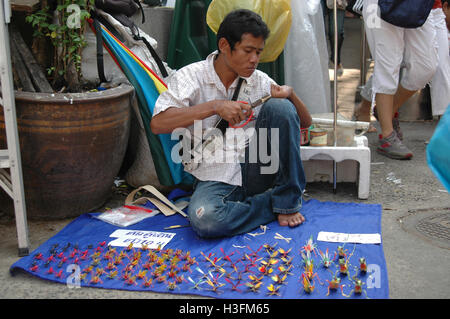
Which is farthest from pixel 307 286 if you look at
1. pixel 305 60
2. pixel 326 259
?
pixel 305 60

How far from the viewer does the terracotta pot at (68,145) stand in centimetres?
272

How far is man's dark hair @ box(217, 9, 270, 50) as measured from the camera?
8.35 feet

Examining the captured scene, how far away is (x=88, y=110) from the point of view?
9.21 ft

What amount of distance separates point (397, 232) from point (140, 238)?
1.29 m

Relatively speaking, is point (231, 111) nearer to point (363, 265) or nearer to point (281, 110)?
point (281, 110)

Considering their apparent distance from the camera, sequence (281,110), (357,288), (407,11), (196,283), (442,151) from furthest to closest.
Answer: (407,11)
(281,110)
(196,283)
(357,288)
(442,151)

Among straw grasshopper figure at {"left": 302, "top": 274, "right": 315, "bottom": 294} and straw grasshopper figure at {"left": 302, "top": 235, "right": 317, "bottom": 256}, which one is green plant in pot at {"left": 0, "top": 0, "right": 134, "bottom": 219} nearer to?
straw grasshopper figure at {"left": 302, "top": 235, "right": 317, "bottom": 256}

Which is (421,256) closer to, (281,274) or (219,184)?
(281,274)

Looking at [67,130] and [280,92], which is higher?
[280,92]

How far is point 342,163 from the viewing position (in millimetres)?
3338

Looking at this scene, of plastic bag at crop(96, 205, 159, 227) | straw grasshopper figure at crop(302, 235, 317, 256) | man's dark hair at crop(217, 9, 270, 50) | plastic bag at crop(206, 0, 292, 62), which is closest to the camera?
straw grasshopper figure at crop(302, 235, 317, 256)

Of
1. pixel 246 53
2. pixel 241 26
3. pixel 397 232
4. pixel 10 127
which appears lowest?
pixel 397 232

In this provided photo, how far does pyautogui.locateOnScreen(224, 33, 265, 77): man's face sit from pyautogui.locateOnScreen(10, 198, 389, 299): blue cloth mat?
0.82 metres

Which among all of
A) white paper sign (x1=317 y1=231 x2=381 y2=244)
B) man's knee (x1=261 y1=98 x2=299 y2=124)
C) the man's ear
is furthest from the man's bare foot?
the man's ear
